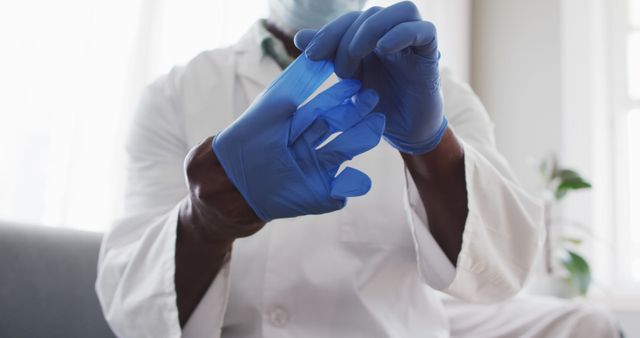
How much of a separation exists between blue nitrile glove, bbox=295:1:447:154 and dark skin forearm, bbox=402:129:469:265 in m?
0.05

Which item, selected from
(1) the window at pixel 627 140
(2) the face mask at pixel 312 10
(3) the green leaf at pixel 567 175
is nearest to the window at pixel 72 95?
(2) the face mask at pixel 312 10

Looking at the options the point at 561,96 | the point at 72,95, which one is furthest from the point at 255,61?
the point at 561,96

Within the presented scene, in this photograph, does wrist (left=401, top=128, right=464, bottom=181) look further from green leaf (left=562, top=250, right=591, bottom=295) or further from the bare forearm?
green leaf (left=562, top=250, right=591, bottom=295)

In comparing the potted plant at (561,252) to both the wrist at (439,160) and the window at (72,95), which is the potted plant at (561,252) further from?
the wrist at (439,160)

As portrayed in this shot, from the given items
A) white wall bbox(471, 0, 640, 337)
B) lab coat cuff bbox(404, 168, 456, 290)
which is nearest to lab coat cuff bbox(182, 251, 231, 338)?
lab coat cuff bbox(404, 168, 456, 290)

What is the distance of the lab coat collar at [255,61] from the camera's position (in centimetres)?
109

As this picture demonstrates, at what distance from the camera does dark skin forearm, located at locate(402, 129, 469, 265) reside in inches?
31.7

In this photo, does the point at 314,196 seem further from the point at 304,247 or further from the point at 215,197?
the point at 304,247

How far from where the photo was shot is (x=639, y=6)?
2896 mm

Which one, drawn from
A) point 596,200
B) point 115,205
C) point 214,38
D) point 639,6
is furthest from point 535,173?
point 115,205

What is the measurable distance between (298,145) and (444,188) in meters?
0.27

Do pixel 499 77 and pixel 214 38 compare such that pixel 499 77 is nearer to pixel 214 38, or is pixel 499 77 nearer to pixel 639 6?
pixel 639 6

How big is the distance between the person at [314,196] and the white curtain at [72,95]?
643mm

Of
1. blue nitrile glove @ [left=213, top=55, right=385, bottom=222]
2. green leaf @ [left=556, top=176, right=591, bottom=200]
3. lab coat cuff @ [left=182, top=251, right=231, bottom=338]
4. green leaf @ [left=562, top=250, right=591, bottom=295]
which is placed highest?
blue nitrile glove @ [left=213, top=55, right=385, bottom=222]
